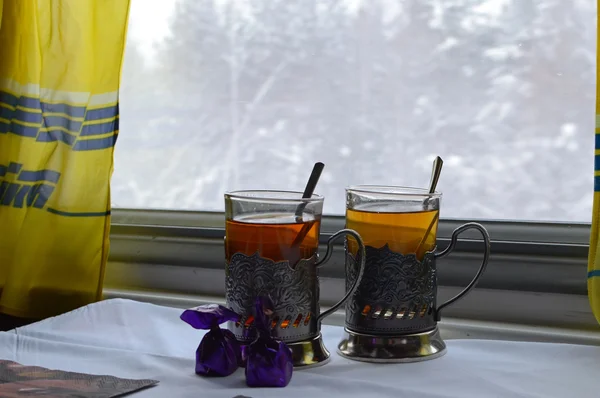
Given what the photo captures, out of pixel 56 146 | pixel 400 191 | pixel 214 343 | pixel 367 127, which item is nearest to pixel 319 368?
pixel 214 343

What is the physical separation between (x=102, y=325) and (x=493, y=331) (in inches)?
21.2

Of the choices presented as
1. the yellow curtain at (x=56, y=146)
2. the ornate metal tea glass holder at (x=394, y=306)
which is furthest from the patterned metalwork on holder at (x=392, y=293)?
the yellow curtain at (x=56, y=146)

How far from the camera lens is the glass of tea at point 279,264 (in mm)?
771

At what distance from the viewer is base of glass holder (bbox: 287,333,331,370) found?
0.79 m

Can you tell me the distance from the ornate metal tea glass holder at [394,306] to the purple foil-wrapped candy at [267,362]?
0.12m

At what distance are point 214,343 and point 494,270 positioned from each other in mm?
448

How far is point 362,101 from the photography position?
3.77 ft

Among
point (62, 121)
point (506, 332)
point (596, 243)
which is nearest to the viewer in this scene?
point (596, 243)

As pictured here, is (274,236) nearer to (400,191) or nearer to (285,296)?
(285,296)

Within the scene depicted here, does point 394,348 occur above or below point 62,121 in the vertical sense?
below

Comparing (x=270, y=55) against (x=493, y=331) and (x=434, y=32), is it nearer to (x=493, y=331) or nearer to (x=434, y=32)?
(x=434, y=32)

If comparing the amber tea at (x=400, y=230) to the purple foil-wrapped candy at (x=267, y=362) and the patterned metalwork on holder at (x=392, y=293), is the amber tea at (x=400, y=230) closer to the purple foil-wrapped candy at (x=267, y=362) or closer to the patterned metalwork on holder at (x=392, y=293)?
the patterned metalwork on holder at (x=392, y=293)

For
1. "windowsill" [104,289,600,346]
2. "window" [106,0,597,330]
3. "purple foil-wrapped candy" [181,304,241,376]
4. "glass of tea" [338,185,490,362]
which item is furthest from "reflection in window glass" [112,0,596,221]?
"purple foil-wrapped candy" [181,304,241,376]

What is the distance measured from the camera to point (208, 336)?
0.77 metres
